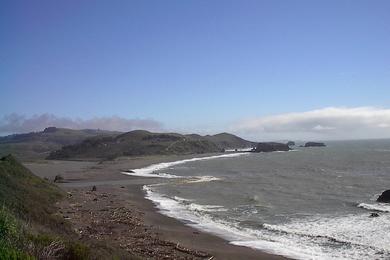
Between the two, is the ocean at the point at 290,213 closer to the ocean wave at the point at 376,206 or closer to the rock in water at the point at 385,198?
the ocean wave at the point at 376,206

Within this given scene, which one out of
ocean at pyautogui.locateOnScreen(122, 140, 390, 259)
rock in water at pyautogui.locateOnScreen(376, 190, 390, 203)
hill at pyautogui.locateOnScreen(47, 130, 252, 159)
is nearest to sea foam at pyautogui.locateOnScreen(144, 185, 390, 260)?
ocean at pyautogui.locateOnScreen(122, 140, 390, 259)

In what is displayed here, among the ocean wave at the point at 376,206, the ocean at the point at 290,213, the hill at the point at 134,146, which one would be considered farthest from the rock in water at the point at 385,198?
the hill at the point at 134,146

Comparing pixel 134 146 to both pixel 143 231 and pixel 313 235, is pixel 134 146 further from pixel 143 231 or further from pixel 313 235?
pixel 313 235

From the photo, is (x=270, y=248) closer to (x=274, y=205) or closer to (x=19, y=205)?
(x=19, y=205)

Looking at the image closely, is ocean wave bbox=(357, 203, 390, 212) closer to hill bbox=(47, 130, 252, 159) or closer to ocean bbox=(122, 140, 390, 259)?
ocean bbox=(122, 140, 390, 259)

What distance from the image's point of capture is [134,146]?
6555 inches

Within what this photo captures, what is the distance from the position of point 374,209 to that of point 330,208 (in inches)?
121

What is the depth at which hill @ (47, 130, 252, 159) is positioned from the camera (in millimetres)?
155625

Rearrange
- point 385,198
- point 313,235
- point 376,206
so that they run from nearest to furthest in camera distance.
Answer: point 313,235 < point 376,206 < point 385,198

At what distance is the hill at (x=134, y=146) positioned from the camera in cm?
15562

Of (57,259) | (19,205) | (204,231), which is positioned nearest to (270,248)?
(204,231)

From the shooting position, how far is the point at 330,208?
35.2 metres

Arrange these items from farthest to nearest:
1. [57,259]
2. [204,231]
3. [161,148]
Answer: [161,148] < [204,231] < [57,259]

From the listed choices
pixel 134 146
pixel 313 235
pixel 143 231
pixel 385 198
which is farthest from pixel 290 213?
pixel 134 146
